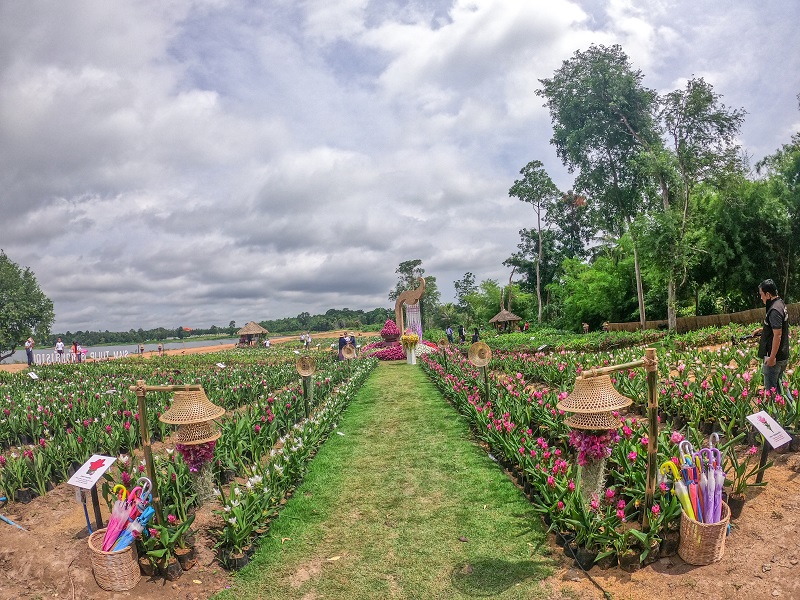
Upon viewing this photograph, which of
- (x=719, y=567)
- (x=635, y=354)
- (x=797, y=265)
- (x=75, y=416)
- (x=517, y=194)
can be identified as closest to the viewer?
(x=719, y=567)

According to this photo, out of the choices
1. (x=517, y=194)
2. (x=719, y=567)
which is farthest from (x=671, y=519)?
(x=517, y=194)

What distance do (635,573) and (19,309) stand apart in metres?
45.0

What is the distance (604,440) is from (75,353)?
32011 millimetres

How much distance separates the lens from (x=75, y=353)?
93.0ft

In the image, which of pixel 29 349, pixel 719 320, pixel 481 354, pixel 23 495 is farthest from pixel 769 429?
pixel 29 349

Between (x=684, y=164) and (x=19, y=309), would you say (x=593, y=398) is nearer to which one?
(x=684, y=164)

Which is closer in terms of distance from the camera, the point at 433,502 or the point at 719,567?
the point at 719,567

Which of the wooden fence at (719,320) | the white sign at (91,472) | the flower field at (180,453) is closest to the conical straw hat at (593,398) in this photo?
the flower field at (180,453)

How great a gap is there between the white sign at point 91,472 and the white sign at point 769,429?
493 cm

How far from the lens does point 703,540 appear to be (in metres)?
3.35

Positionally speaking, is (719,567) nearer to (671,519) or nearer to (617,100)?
(671,519)

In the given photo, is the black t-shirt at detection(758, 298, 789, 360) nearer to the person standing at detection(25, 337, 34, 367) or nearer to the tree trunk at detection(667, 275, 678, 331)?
the tree trunk at detection(667, 275, 678, 331)

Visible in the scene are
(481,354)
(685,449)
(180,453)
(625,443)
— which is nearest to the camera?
(685,449)

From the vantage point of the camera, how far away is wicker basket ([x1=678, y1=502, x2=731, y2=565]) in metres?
3.32
